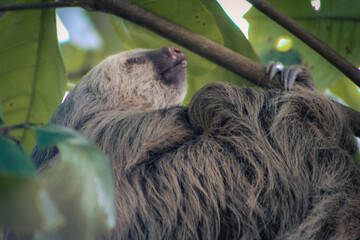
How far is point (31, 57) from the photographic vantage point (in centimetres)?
458

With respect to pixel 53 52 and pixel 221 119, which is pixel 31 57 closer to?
pixel 53 52

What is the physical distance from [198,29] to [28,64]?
1892 mm

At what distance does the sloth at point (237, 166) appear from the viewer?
301 centimetres

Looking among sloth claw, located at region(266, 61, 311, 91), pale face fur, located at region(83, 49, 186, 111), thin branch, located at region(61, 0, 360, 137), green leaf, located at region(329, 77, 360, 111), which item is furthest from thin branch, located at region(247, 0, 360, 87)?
green leaf, located at region(329, 77, 360, 111)

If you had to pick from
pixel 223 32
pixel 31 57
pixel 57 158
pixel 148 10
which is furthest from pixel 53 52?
pixel 223 32

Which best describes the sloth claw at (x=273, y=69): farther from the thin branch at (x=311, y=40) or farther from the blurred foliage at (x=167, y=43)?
the blurred foliage at (x=167, y=43)

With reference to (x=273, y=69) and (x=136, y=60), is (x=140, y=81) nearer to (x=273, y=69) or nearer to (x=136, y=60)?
(x=136, y=60)

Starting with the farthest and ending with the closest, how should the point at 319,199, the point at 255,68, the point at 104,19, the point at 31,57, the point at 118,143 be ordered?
the point at 104,19 → the point at 31,57 → the point at 255,68 → the point at 118,143 → the point at 319,199

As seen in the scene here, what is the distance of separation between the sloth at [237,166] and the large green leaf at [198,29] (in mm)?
780

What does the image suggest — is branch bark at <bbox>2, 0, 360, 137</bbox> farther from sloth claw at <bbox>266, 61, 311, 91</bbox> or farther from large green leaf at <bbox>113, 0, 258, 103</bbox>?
large green leaf at <bbox>113, 0, 258, 103</bbox>

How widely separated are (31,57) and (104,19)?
1417 millimetres

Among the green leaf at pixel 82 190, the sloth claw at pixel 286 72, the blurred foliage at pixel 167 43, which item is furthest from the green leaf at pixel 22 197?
the sloth claw at pixel 286 72

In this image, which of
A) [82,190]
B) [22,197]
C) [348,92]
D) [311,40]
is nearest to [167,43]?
[311,40]

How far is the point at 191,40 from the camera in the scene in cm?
410
